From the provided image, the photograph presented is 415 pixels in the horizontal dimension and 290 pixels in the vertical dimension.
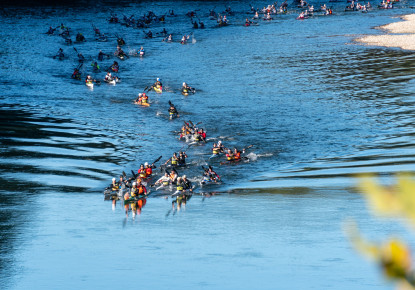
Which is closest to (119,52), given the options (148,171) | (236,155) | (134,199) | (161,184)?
(236,155)

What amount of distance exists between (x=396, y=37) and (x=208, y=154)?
174 ft

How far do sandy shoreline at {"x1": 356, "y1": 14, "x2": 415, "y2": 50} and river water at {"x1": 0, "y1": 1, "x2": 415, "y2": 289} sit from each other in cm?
263

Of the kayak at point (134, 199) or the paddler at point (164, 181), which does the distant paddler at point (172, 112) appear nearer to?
the paddler at point (164, 181)

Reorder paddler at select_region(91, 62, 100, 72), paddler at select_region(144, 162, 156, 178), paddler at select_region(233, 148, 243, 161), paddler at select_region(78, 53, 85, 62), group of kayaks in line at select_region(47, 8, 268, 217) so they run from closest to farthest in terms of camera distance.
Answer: group of kayaks in line at select_region(47, 8, 268, 217) < paddler at select_region(144, 162, 156, 178) < paddler at select_region(233, 148, 243, 161) < paddler at select_region(91, 62, 100, 72) < paddler at select_region(78, 53, 85, 62)

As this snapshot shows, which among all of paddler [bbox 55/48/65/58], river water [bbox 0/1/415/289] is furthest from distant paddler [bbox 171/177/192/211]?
paddler [bbox 55/48/65/58]

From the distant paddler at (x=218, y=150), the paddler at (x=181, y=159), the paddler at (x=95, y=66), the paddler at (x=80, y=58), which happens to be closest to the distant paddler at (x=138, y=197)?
the paddler at (x=181, y=159)

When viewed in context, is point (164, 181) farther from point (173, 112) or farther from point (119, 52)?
point (119, 52)

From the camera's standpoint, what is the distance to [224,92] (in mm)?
64812

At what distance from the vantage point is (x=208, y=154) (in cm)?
4475

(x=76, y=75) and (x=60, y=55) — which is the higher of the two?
(x=60, y=55)

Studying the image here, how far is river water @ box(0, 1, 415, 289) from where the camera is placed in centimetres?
2694

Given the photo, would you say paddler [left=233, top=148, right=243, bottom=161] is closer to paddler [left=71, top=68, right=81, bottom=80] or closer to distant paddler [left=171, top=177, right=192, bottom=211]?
distant paddler [left=171, top=177, right=192, bottom=211]

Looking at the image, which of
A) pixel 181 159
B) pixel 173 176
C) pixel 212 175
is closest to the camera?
pixel 173 176

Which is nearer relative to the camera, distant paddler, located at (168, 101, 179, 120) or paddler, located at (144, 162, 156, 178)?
paddler, located at (144, 162, 156, 178)
